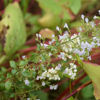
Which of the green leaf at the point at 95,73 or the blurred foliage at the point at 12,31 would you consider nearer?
the green leaf at the point at 95,73

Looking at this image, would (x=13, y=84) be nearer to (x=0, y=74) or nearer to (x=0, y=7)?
(x=0, y=74)

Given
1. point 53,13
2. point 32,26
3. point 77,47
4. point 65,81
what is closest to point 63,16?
point 53,13

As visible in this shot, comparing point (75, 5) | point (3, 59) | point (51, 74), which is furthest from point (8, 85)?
point (75, 5)

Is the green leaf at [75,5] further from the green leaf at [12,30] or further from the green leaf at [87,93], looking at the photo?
the green leaf at [87,93]

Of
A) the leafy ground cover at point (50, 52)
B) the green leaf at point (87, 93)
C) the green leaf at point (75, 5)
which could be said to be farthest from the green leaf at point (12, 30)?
the green leaf at point (87, 93)

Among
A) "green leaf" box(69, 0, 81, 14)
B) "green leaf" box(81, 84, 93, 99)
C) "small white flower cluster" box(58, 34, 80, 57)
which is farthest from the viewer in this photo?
"green leaf" box(69, 0, 81, 14)

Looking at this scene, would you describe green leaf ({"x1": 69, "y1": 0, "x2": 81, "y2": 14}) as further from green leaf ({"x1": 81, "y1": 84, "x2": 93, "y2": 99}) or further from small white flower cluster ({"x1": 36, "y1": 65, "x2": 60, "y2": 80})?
small white flower cluster ({"x1": 36, "y1": 65, "x2": 60, "y2": 80})

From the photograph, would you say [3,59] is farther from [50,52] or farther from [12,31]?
[50,52]

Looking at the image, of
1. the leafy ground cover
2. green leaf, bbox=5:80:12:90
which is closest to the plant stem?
the leafy ground cover
